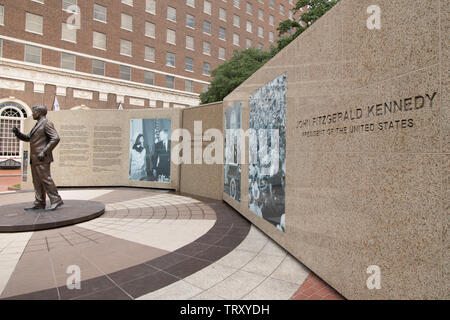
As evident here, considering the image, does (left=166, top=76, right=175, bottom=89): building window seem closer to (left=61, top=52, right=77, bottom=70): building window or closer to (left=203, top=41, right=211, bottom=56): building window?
(left=203, top=41, right=211, bottom=56): building window

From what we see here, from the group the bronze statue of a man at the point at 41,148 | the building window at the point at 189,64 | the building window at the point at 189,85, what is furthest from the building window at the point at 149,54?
the bronze statue of a man at the point at 41,148

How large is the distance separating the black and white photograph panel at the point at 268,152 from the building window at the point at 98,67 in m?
28.0

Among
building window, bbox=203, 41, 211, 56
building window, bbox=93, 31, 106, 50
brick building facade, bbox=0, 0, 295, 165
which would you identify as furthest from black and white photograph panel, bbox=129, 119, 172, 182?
building window, bbox=203, 41, 211, 56

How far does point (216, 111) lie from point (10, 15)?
90.0 ft

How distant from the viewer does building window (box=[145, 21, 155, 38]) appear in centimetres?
3181

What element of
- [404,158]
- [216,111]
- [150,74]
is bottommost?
[404,158]

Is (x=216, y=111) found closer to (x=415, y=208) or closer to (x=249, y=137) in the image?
(x=249, y=137)

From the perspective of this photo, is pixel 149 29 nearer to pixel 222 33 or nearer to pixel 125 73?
pixel 125 73

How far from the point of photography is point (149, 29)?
3209 cm

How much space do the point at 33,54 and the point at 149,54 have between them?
12484 mm

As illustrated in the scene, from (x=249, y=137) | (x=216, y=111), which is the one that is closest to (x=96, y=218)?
(x=249, y=137)

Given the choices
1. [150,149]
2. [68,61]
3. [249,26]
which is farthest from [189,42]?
[150,149]

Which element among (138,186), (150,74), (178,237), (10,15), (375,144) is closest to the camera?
(375,144)
